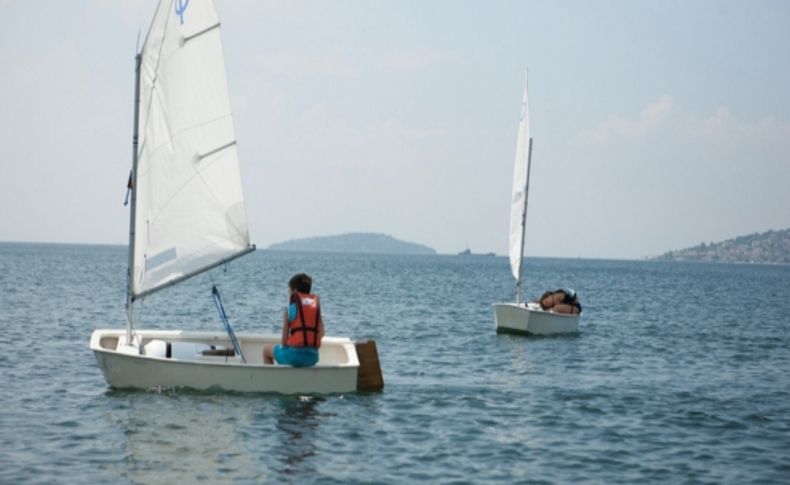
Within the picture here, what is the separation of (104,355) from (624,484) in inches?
366

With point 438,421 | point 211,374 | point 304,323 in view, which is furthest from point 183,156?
point 438,421

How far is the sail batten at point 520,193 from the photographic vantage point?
34250 mm

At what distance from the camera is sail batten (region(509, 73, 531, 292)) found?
34.2 metres

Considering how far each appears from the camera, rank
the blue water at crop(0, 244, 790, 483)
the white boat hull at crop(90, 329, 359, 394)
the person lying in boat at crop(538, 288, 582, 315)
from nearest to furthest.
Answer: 1. the blue water at crop(0, 244, 790, 483)
2. the white boat hull at crop(90, 329, 359, 394)
3. the person lying in boat at crop(538, 288, 582, 315)

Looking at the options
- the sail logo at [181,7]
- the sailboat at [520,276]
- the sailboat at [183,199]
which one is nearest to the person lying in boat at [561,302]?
the sailboat at [520,276]

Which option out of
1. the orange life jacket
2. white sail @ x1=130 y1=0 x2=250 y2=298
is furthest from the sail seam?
the orange life jacket

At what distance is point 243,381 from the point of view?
694 inches

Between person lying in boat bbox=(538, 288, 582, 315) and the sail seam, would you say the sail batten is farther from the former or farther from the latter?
the sail seam

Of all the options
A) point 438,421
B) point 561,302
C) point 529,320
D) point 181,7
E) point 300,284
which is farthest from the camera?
point 561,302

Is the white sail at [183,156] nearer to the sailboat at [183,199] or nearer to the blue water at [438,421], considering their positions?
the sailboat at [183,199]

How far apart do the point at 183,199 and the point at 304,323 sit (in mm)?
3214

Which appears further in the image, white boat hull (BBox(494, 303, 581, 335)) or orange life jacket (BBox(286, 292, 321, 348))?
white boat hull (BBox(494, 303, 581, 335))

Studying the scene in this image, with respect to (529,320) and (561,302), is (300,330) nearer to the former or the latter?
(529,320)

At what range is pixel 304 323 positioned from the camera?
17.5 meters
